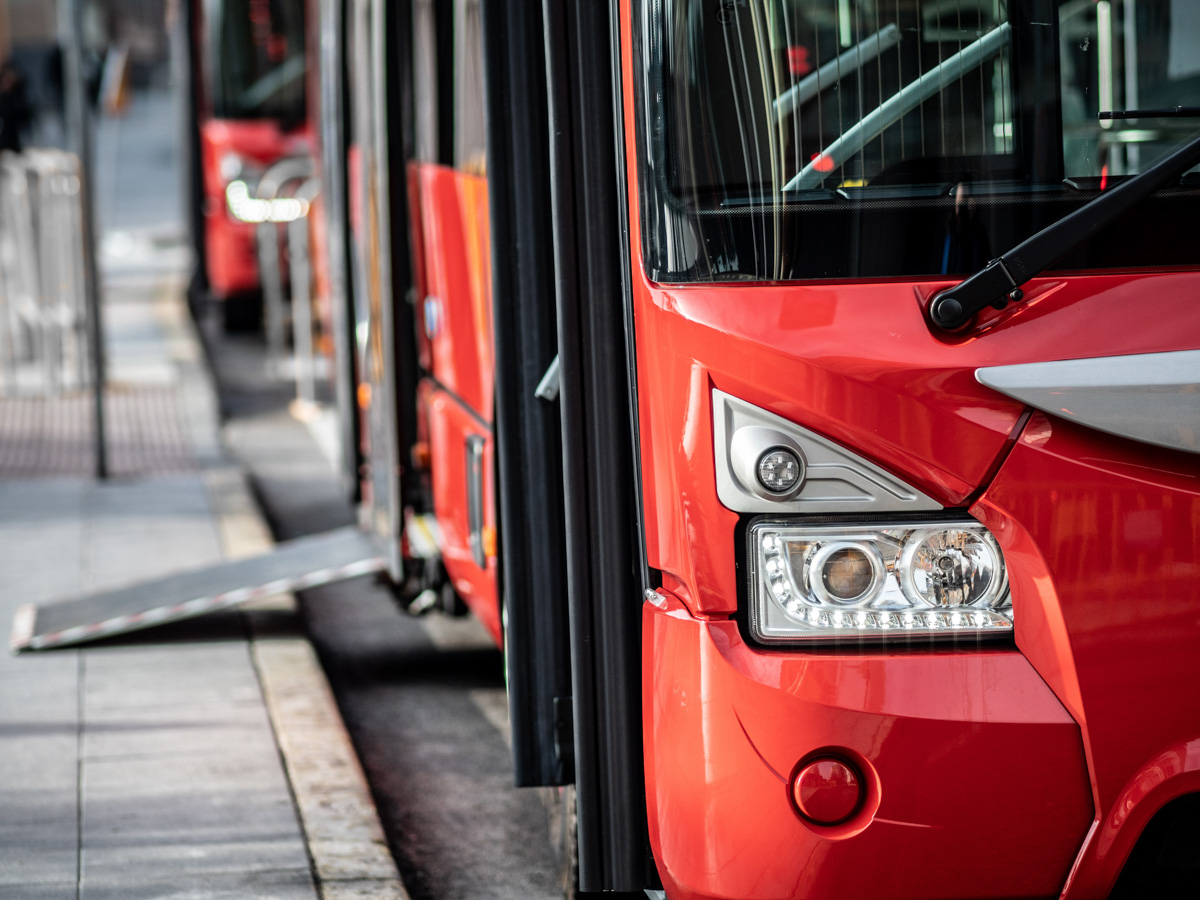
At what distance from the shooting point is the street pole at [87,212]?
8398 mm

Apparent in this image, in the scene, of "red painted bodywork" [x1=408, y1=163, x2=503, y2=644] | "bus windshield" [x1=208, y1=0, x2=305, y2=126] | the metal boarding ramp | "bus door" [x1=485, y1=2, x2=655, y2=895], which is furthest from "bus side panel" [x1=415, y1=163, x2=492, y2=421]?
"bus windshield" [x1=208, y1=0, x2=305, y2=126]

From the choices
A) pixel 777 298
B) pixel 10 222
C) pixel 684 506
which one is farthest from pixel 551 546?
pixel 10 222

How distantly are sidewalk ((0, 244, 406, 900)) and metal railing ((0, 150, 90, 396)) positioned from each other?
8.96 feet

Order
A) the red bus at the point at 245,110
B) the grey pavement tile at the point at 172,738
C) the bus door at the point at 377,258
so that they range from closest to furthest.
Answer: the grey pavement tile at the point at 172,738, the bus door at the point at 377,258, the red bus at the point at 245,110

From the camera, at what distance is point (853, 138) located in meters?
2.65

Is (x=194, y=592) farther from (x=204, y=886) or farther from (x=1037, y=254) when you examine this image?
(x=1037, y=254)

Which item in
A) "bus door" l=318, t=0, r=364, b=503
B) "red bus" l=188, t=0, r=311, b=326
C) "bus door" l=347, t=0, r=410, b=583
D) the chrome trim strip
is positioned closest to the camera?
the chrome trim strip

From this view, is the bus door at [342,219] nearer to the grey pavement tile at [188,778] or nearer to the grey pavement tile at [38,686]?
the grey pavement tile at [38,686]

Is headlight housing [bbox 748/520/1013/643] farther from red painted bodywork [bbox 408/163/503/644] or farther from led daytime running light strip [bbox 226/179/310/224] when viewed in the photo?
led daytime running light strip [bbox 226/179/310/224]

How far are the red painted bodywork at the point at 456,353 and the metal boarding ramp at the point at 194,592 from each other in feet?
2.19

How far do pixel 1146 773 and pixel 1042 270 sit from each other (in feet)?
2.67

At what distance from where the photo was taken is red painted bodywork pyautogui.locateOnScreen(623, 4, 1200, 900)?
97.0 inches

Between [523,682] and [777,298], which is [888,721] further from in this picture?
[523,682]

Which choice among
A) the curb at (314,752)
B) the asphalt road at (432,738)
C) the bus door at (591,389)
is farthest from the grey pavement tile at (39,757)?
the bus door at (591,389)
